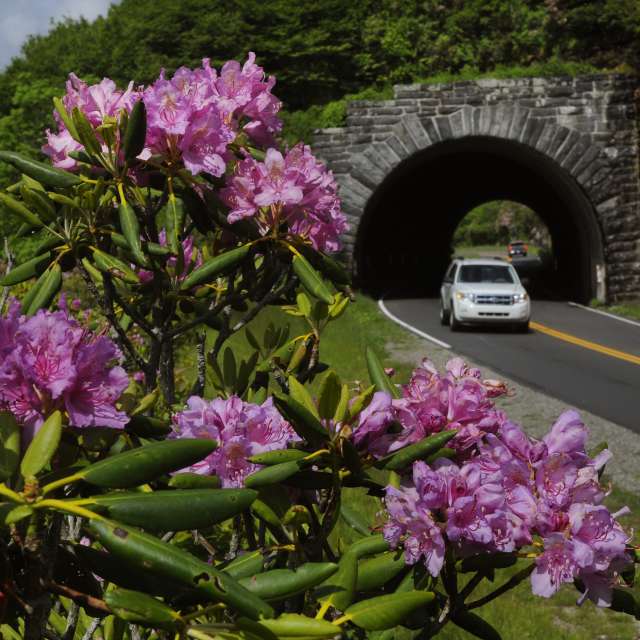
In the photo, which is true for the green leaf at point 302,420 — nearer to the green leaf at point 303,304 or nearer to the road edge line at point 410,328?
the green leaf at point 303,304

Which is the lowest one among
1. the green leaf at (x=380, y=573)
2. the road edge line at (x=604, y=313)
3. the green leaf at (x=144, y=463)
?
the road edge line at (x=604, y=313)

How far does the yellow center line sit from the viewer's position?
16134mm

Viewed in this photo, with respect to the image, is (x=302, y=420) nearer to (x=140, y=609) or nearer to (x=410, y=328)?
(x=140, y=609)

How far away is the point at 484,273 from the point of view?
20.8 metres

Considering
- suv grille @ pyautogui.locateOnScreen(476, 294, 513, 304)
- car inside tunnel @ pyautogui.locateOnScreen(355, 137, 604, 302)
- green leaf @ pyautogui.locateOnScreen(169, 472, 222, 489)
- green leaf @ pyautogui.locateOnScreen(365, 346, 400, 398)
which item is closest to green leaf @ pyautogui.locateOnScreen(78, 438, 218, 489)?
green leaf @ pyautogui.locateOnScreen(169, 472, 222, 489)

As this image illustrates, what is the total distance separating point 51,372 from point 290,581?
578 mm

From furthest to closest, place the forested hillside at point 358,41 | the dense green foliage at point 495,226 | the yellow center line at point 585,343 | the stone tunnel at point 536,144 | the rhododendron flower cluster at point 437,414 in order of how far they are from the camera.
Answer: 1. the dense green foliage at point 495,226
2. the forested hillside at point 358,41
3. the stone tunnel at point 536,144
4. the yellow center line at point 585,343
5. the rhododendron flower cluster at point 437,414

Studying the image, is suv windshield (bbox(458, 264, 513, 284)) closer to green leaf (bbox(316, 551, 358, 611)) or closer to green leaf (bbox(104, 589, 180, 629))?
green leaf (bbox(316, 551, 358, 611))

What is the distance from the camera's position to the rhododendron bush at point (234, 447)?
1447 mm

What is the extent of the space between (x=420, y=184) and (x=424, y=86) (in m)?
10.1

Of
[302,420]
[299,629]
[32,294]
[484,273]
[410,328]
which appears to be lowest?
[410,328]

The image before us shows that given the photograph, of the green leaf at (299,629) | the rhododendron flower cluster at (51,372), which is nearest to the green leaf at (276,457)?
the rhododendron flower cluster at (51,372)

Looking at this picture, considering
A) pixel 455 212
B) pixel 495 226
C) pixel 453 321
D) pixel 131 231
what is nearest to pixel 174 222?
pixel 131 231

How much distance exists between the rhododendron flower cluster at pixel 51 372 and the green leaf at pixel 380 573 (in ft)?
2.20
